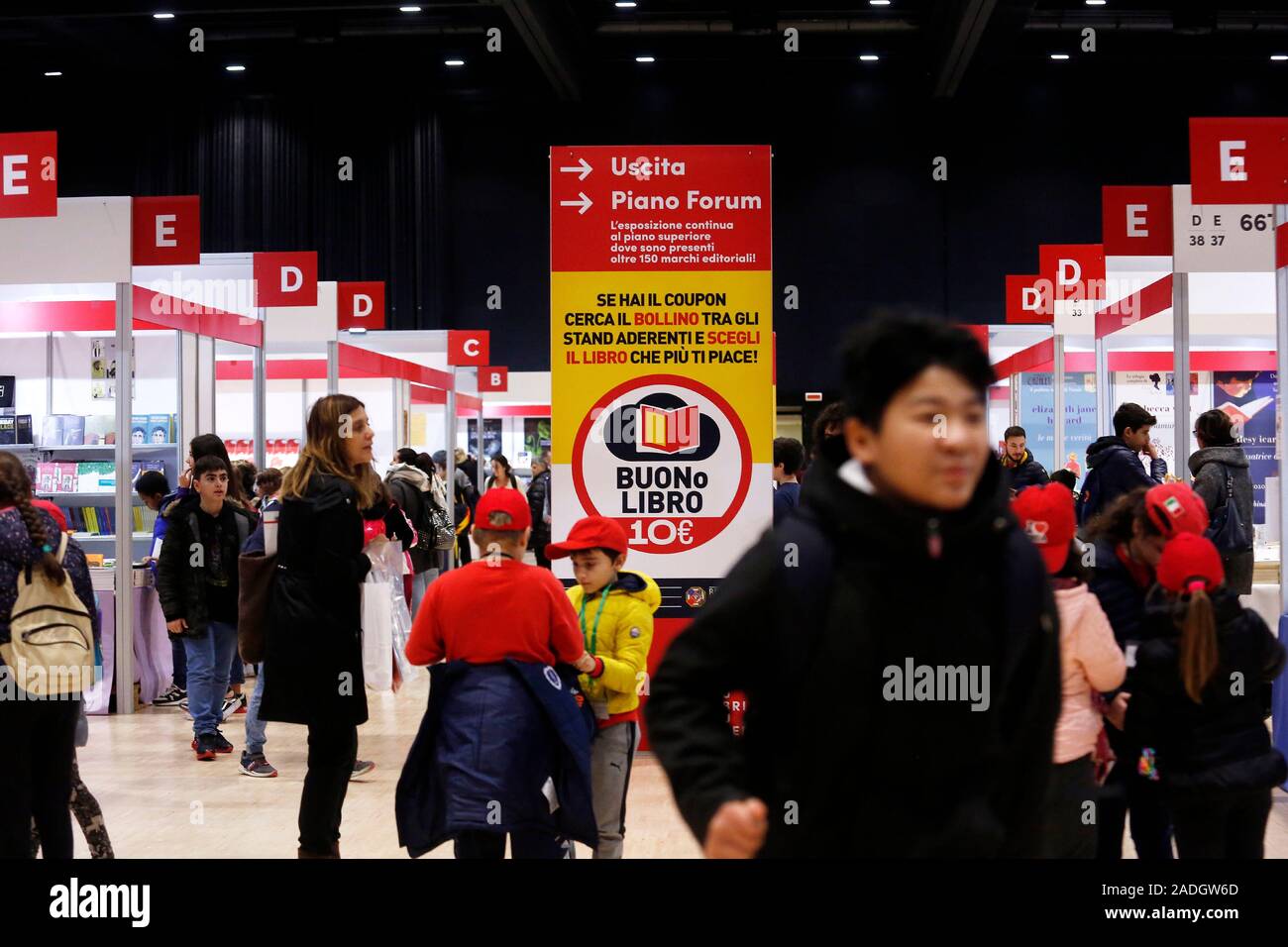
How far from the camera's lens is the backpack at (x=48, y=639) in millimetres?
3281

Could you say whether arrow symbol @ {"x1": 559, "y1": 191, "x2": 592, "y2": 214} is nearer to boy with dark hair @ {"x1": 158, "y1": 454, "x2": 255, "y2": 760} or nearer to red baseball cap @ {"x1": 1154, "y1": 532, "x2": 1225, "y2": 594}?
boy with dark hair @ {"x1": 158, "y1": 454, "x2": 255, "y2": 760}

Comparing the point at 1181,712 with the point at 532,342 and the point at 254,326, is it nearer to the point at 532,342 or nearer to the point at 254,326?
the point at 254,326

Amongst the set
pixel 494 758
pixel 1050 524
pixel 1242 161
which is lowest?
pixel 494 758

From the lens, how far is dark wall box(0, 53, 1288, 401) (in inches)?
682

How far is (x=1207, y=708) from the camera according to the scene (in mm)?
2842

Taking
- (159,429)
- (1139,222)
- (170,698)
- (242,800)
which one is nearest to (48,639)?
(242,800)

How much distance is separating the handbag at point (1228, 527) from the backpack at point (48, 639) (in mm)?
5278

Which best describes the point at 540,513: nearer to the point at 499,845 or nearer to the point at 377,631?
the point at 377,631

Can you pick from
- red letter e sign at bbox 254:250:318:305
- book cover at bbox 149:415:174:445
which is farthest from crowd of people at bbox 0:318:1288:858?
red letter e sign at bbox 254:250:318:305

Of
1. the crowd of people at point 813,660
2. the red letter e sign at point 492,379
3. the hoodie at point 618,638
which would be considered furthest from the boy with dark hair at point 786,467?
the red letter e sign at point 492,379

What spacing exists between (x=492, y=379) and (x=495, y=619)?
12.7 m

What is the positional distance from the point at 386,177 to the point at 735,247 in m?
13.7

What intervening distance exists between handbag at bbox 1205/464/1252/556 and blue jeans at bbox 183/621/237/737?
16.6 ft
